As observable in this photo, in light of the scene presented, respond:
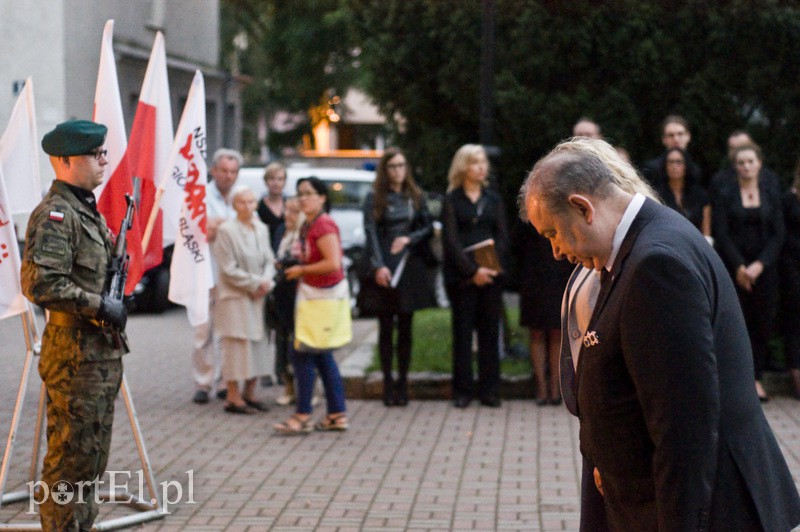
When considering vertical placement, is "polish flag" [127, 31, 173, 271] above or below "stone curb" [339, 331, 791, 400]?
above

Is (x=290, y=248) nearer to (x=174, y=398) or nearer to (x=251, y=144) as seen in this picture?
(x=174, y=398)

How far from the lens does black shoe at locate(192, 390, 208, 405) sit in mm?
9812

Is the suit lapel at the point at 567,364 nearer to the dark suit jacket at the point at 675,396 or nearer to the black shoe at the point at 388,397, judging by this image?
the dark suit jacket at the point at 675,396

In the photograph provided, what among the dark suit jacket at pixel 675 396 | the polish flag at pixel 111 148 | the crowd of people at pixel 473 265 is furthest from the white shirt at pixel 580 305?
the crowd of people at pixel 473 265

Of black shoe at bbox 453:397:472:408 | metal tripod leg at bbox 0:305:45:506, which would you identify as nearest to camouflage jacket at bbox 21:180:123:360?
metal tripod leg at bbox 0:305:45:506

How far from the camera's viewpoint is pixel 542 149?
12.8 metres

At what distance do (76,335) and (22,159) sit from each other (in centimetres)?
145

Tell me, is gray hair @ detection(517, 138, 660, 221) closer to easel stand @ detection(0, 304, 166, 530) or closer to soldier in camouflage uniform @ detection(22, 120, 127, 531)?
soldier in camouflage uniform @ detection(22, 120, 127, 531)

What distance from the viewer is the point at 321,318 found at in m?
8.48

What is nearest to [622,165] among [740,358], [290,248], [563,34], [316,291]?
[740,358]

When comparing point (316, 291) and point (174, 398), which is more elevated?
point (316, 291)

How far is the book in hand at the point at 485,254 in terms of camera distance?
954 cm

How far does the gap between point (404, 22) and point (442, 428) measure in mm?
5695

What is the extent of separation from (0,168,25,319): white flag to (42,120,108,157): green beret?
821 millimetres
